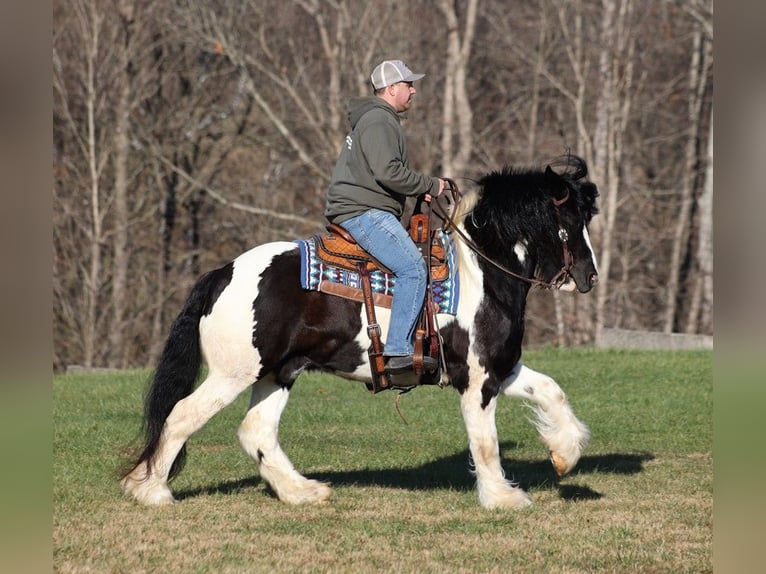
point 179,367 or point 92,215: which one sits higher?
point 179,367

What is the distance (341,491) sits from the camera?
7.70 meters

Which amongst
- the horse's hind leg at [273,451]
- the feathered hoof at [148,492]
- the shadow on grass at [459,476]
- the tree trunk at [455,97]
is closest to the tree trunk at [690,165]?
the tree trunk at [455,97]

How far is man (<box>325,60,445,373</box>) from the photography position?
6840 millimetres

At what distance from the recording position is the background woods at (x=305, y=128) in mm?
23984

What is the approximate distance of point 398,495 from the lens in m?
7.55

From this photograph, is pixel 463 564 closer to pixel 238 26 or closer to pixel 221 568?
pixel 221 568

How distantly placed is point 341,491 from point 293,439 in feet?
8.30

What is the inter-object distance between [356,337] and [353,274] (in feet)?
1.34

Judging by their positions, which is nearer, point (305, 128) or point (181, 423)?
point (181, 423)

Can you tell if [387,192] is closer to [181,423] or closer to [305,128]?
[181,423]

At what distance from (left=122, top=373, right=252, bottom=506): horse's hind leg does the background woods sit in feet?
54.3

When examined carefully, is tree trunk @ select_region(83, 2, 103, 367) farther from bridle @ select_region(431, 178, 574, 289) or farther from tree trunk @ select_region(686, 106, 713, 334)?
bridle @ select_region(431, 178, 574, 289)

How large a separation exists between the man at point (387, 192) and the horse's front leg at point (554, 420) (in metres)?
0.80

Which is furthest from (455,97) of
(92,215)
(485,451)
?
(485,451)
